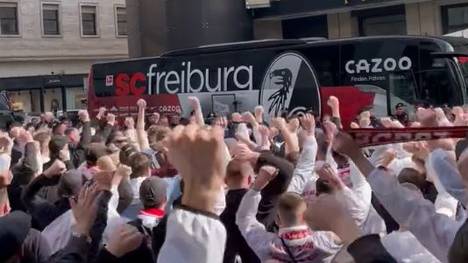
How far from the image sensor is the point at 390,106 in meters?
18.0

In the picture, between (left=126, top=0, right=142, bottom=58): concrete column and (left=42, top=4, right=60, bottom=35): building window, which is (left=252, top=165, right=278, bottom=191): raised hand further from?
(left=42, top=4, right=60, bottom=35): building window

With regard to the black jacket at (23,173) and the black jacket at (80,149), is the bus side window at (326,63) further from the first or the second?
the black jacket at (23,173)

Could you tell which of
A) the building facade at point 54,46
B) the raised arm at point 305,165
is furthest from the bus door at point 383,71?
the building facade at point 54,46

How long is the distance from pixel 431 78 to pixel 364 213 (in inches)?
515

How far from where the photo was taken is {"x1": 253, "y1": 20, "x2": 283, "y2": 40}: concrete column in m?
33.5

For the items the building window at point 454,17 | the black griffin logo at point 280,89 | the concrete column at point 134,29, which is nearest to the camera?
the black griffin logo at point 280,89

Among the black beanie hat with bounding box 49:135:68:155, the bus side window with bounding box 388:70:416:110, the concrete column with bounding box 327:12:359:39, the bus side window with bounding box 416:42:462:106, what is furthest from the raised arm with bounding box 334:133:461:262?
the concrete column with bounding box 327:12:359:39

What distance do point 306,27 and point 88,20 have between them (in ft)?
59.5

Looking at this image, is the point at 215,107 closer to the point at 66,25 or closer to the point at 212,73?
the point at 212,73

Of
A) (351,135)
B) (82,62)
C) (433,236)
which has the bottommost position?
(433,236)

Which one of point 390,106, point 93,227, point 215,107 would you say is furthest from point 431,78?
point 93,227

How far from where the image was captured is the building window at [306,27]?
109ft

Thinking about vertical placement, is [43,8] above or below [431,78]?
above

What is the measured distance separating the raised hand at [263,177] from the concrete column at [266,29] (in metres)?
27.7
